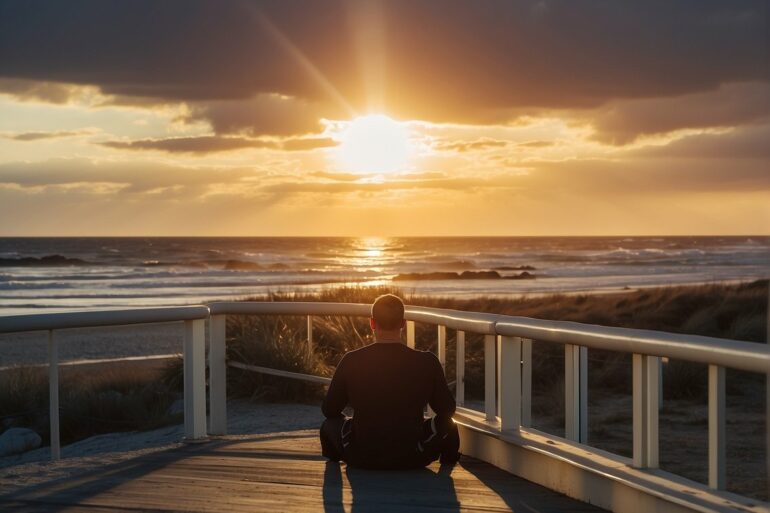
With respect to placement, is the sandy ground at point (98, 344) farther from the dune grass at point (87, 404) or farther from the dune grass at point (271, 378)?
the dune grass at point (87, 404)

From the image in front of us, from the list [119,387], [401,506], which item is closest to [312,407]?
[119,387]

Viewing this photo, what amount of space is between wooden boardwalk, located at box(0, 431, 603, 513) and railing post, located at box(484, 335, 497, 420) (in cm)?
35

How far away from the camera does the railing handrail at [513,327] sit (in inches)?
155

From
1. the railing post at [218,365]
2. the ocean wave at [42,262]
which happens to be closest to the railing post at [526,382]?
the railing post at [218,365]

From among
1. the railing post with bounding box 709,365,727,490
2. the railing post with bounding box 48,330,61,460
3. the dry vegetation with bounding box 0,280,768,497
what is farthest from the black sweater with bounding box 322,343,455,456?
the dry vegetation with bounding box 0,280,768,497

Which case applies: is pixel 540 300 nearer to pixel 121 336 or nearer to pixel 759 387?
pixel 121 336

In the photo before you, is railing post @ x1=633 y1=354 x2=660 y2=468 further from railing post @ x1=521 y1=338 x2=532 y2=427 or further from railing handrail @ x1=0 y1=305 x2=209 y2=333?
railing handrail @ x1=0 y1=305 x2=209 y2=333

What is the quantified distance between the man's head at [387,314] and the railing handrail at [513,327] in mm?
444

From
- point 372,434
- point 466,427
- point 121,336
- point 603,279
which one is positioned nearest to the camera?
point 372,434

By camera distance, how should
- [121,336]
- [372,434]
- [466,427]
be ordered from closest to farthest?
[372,434], [466,427], [121,336]

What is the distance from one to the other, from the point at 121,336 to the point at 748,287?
16242mm

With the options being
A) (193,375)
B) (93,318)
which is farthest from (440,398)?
(93,318)

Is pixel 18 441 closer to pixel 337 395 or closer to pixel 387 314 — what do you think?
pixel 337 395

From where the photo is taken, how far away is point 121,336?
2600 centimetres
